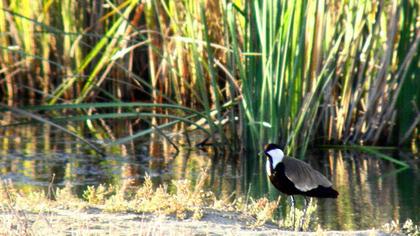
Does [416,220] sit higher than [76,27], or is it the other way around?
[76,27]

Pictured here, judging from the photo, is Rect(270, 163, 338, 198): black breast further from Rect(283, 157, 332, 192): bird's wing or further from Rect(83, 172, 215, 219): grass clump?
Rect(83, 172, 215, 219): grass clump

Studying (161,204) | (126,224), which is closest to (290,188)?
(161,204)

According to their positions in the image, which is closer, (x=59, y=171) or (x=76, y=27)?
(x=59, y=171)

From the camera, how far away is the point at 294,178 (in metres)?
6.12

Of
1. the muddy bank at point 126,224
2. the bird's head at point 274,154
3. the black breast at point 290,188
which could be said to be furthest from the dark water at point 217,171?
the muddy bank at point 126,224

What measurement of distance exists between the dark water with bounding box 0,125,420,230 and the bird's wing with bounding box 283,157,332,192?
53cm

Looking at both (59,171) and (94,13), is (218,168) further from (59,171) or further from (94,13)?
(94,13)

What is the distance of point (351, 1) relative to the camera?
29.5 ft

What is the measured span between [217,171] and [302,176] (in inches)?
104

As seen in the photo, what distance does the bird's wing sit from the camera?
20.1 ft

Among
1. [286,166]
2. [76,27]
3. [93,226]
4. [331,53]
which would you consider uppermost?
[76,27]

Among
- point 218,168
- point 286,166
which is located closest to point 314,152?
point 218,168

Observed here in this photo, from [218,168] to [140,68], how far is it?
3977mm

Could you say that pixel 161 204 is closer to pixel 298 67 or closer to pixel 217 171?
pixel 217 171
